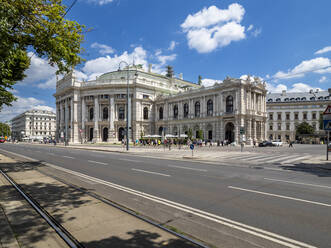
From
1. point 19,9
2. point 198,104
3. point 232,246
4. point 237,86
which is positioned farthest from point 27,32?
point 198,104

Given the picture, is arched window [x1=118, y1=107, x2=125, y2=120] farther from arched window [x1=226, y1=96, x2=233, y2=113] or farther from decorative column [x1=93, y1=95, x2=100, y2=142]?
arched window [x1=226, y1=96, x2=233, y2=113]

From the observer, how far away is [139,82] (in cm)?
6575

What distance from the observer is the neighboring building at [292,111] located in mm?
A: 78938

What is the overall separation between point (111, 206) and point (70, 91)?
73.0 m

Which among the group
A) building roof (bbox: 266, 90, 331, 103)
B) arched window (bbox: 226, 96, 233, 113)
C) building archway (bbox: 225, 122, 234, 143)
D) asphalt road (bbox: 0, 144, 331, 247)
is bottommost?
asphalt road (bbox: 0, 144, 331, 247)

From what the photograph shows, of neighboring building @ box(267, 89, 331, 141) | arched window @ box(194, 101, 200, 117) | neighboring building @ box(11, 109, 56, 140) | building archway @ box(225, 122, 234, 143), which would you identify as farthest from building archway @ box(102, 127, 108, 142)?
neighboring building @ box(11, 109, 56, 140)

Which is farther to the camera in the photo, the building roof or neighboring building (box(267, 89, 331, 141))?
the building roof

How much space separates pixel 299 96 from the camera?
8506 cm

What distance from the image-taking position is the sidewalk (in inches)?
152

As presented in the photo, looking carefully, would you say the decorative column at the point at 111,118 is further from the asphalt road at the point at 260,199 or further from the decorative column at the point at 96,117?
the asphalt road at the point at 260,199

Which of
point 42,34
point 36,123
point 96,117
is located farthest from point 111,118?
point 36,123

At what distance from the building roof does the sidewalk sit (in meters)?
94.8

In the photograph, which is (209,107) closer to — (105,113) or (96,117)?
(105,113)

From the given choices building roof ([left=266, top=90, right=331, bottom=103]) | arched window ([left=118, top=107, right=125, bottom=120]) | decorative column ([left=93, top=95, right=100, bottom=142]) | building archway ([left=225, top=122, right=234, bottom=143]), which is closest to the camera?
building archway ([left=225, top=122, right=234, bottom=143])
